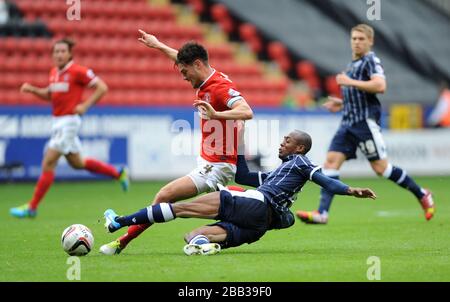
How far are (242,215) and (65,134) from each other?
18.6ft

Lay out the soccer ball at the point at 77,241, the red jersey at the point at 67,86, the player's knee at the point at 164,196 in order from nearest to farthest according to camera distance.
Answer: the soccer ball at the point at 77,241 < the player's knee at the point at 164,196 < the red jersey at the point at 67,86

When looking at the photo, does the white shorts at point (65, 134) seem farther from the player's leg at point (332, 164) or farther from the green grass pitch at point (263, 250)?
the player's leg at point (332, 164)

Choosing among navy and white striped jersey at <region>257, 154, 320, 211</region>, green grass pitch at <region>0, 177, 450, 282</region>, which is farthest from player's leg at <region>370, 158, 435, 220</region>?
navy and white striped jersey at <region>257, 154, 320, 211</region>

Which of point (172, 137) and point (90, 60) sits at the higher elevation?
point (90, 60)

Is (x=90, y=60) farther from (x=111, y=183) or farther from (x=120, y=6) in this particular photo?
(x=111, y=183)

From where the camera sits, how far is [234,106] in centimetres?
811

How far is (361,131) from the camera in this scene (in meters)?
11.7

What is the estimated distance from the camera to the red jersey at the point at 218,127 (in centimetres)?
829

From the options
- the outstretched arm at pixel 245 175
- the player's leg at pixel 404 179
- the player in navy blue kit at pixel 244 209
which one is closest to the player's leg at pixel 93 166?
the player's leg at pixel 404 179

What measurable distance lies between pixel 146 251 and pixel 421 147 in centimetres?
1402

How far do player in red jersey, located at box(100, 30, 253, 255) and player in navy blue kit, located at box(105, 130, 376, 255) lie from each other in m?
0.22

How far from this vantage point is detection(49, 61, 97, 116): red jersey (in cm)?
1324

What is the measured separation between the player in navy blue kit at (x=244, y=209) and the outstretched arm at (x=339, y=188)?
1 centimetres

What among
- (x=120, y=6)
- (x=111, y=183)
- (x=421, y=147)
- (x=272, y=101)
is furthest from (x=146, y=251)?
(x=120, y=6)
